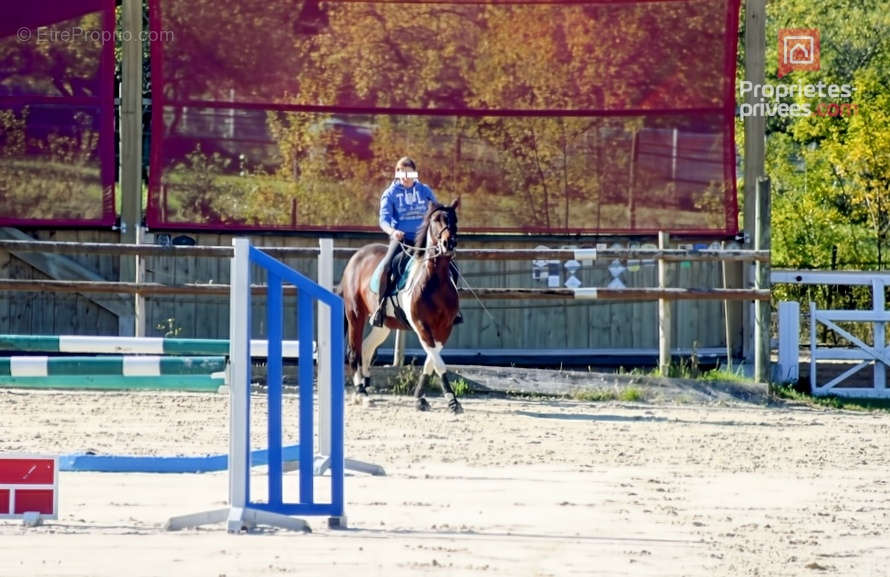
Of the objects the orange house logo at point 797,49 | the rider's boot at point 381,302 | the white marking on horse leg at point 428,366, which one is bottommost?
the white marking on horse leg at point 428,366

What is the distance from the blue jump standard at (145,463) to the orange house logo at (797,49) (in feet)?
59.8

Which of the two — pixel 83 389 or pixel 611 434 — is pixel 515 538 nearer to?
pixel 611 434

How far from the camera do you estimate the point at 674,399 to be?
563 inches

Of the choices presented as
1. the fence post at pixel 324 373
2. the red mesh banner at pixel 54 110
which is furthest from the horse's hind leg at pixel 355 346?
the fence post at pixel 324 373

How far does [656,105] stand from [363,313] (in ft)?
14.3

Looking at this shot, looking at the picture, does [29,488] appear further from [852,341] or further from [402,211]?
[852,341]

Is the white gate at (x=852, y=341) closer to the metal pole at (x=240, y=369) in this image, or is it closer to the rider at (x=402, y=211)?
the rider at (x=402, y=211)

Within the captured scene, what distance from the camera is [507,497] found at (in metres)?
8.22

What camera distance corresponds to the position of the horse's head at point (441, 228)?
1246 centimetres

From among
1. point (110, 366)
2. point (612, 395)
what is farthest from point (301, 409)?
point (612, 395)

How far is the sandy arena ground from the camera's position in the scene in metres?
6.34

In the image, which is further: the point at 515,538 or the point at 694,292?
the point at 694,292

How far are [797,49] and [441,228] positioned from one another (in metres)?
16.3

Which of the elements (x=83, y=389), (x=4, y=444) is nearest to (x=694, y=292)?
(x=83, y=389)
